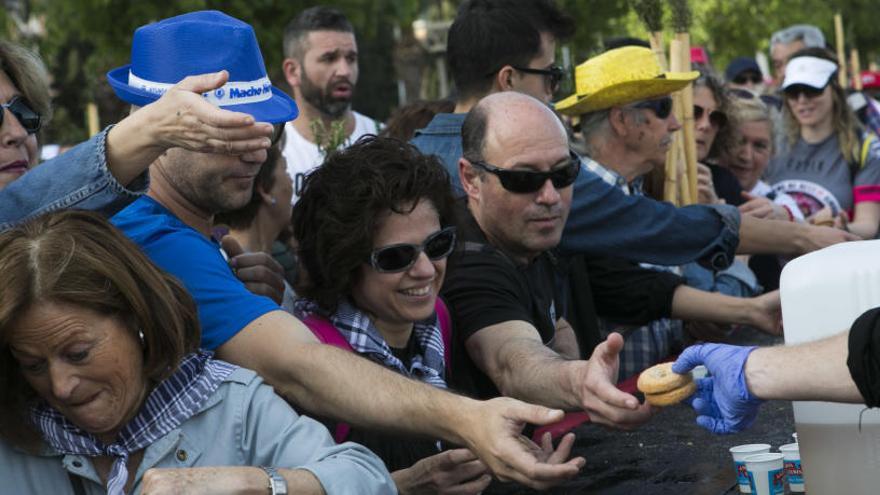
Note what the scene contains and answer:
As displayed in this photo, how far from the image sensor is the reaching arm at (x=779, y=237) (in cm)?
578

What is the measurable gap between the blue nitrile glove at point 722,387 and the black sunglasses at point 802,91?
19.5ft

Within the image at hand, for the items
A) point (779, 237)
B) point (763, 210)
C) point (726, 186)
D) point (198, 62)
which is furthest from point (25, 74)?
point (726, 186)

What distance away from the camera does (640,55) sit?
5871 mm

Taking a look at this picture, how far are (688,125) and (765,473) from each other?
3503 millimetres

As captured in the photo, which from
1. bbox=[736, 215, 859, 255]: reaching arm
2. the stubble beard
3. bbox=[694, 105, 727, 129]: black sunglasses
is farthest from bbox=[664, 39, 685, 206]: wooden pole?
the stubble beard

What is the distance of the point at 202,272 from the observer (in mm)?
3395

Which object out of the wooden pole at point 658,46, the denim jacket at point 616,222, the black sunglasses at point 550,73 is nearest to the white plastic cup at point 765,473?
the denim jacket at point 616,222

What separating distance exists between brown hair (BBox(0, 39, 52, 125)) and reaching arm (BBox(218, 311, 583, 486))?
126 cm

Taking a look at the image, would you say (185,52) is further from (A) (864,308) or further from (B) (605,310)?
(B) (605,310)

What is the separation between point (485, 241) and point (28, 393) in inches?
71.1

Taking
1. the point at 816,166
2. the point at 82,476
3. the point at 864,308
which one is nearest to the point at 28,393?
the point at 82,476

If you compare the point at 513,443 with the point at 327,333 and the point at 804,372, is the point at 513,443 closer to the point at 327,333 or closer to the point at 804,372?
the point at 804,372

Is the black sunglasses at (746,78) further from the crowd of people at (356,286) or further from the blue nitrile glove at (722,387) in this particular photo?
the blue nitrile glove at (722,387)

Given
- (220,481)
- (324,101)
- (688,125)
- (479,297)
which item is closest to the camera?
(220,481)
